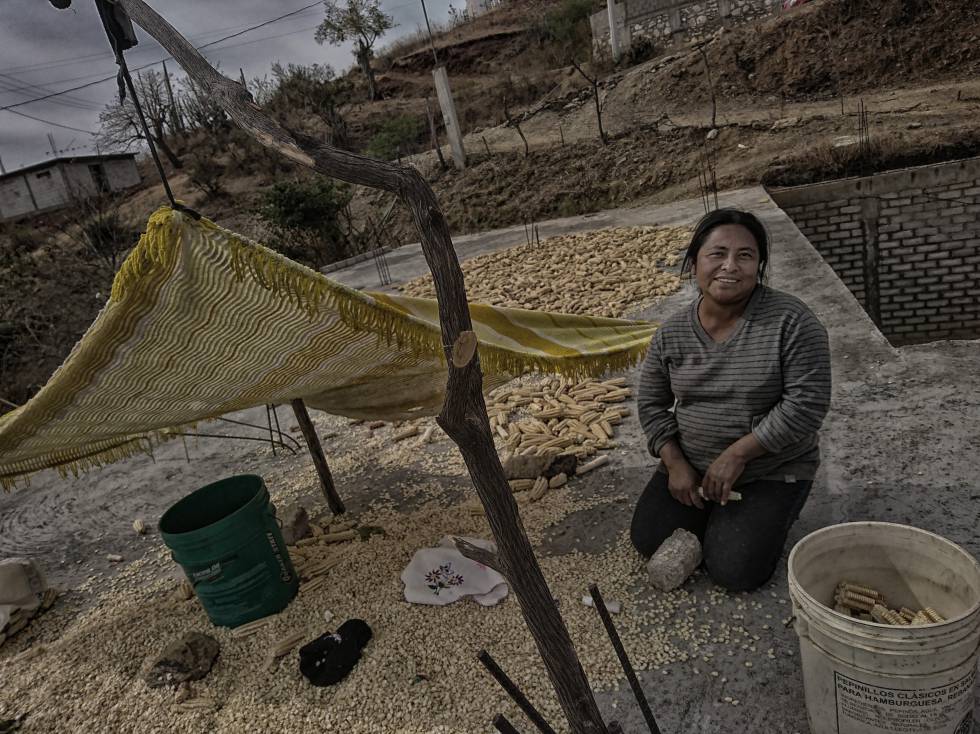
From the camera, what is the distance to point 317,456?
11.0 feet

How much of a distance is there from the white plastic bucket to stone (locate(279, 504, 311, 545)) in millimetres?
2541

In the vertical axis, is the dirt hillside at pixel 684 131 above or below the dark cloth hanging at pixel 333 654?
above

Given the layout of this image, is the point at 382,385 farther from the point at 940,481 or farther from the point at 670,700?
the point at 940,481

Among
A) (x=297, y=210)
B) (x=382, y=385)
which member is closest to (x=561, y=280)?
(x=382, y=385)

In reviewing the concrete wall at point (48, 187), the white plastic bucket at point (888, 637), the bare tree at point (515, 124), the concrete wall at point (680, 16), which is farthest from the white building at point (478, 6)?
the white plastic bucket at point (888, 637)

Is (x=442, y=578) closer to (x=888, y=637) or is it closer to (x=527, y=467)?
(x=527, y=467)

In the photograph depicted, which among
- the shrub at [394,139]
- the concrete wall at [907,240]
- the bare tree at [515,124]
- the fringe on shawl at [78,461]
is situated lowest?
the concrete wall at [907,240]

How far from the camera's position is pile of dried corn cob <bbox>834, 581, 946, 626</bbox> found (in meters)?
1.71

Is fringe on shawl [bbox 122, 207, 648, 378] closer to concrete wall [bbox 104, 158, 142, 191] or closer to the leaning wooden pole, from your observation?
the leaning wooden pole

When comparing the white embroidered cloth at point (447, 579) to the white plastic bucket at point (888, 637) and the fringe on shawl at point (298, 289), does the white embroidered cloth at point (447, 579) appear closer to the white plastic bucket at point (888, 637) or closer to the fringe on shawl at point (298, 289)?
the fringe on shawl at point (298, 289)

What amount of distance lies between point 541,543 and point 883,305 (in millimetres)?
8257

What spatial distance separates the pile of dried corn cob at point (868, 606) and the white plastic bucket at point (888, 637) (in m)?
0.03

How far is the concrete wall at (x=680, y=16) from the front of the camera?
1925 cm

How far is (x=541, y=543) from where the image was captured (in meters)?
2.90
